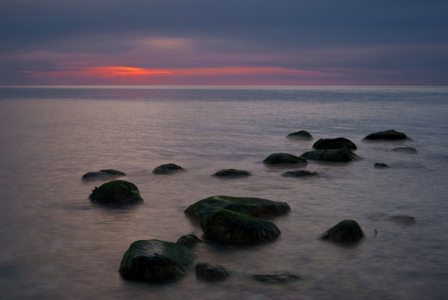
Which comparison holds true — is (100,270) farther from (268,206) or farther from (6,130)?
(6,130)

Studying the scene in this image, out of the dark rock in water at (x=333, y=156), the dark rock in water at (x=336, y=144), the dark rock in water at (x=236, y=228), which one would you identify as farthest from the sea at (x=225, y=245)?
the dark rock in water at (x=336, y=144)

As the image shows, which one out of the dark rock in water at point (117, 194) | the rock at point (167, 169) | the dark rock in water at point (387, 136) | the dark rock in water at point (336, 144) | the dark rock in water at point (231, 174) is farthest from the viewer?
the dark rock in water at point (387, 136)

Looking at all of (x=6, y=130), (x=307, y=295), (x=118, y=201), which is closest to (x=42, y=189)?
(x=118, y=201)

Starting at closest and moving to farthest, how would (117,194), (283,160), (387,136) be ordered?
(117,194)
(283,160)
(387,136)

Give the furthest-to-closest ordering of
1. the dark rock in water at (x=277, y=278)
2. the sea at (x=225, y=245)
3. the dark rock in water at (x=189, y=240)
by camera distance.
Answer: the dark rock in water at (x=189, y=240), the dark rock in water at (x=277, y=278), the sea at (x=225, y=245)

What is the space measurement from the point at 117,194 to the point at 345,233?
526 cm

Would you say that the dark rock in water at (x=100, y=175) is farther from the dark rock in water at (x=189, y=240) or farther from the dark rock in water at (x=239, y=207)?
the dark rock in water at (x=189, y=240)

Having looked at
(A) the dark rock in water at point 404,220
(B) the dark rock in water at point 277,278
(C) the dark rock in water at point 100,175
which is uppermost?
(A) the dark rock in water at point 404,220

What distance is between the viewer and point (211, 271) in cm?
587

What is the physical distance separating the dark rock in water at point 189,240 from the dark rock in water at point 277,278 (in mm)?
1560

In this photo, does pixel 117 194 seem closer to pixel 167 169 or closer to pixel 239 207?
pixel 239 207

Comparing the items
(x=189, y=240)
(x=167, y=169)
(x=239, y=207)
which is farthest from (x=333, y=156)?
(x=189, y=240)

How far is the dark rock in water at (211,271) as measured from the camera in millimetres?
5836

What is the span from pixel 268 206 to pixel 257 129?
1913cm
